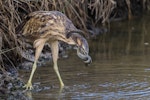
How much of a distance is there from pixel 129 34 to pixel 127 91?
4112mm

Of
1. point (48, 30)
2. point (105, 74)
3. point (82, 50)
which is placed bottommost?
point (105, 74)

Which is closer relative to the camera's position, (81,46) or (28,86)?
(81,46)

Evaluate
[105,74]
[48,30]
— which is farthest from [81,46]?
[105,74]

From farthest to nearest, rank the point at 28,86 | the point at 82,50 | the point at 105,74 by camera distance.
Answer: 1. the point at 105,74
2. the point at 28,86
3. the point at 82,50

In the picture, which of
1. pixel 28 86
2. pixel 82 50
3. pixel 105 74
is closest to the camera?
pixel 82 50

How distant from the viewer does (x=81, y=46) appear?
5.66m

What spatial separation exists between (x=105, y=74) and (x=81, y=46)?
125cm

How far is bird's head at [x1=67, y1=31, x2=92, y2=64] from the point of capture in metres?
5.60

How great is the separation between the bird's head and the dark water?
0.45m

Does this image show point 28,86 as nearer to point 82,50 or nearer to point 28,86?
point 28,86

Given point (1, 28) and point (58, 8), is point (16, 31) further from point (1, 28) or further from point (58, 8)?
point (58, 8)

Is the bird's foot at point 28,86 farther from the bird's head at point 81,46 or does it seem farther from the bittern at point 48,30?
the bird's head at point 81,46

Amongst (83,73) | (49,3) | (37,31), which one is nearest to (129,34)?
(49,3)

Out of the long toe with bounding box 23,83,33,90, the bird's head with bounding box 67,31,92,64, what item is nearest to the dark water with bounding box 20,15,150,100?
the long toe with bounding box 23,83,33,90
